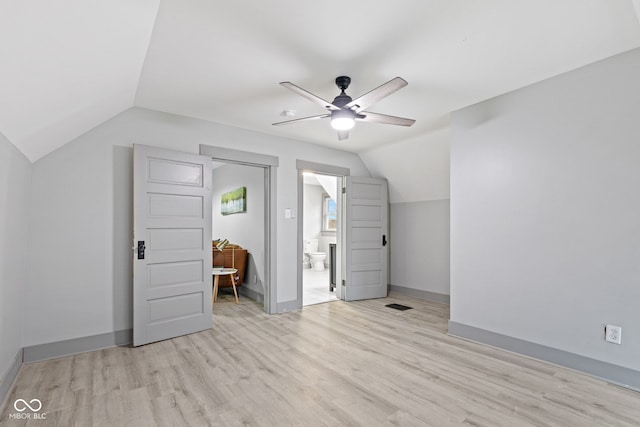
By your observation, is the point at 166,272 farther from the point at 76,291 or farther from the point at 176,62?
the point at 176,62

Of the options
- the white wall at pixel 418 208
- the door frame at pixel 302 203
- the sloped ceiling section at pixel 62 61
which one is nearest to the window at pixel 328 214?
the white wall at pixel 418 208

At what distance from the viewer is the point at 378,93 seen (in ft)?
7.70

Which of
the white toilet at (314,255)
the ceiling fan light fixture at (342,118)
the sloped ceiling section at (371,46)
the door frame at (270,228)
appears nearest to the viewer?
the sloped ceiling section at (371,46)

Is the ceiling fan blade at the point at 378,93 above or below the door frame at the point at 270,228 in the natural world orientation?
above

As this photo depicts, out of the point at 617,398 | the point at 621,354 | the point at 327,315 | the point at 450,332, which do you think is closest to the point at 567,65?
the point at 621,354

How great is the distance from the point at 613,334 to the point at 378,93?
2.60 m

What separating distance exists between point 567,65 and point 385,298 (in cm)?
385

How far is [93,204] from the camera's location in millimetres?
3059

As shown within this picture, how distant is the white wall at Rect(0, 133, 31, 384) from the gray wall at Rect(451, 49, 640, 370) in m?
3.90

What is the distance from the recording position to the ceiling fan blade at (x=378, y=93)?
219 cm

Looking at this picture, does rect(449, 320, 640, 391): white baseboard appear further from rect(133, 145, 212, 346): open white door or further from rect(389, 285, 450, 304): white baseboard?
rect(133, 145, 212, 346): open white door

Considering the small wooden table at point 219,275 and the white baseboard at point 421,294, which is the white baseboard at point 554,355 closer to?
the white baseboard at point 421,294

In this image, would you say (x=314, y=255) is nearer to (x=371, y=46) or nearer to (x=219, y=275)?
(x=219, y=275)

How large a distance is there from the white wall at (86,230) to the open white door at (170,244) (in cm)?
20
